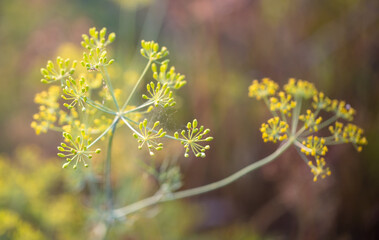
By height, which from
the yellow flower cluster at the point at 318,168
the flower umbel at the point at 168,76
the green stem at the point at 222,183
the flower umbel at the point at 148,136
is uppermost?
the flower umbel at the point at 168,76

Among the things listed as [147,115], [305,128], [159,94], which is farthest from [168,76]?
[305,128]

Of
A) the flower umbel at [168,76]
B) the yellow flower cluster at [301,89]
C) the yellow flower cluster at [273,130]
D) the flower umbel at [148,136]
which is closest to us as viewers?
the flower umbel at [148,136]

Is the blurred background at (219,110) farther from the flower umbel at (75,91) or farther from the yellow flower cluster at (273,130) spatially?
the yellow flower cluster at (273,130)

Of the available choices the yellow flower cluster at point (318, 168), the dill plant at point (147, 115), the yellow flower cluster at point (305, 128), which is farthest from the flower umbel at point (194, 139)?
the yellow flower cluster at point (318, 168)

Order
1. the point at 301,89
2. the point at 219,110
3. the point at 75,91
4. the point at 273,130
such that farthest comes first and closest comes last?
1. the point at 219,110
2. the point at 301,89
3. the point at 273,130
4. the point at 75,91

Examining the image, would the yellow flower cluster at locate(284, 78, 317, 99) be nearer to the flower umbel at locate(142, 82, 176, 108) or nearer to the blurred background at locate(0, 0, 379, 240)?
the flower umbel at locate(142, 82, 176, 108)

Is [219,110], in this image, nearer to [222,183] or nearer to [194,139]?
[222,183]

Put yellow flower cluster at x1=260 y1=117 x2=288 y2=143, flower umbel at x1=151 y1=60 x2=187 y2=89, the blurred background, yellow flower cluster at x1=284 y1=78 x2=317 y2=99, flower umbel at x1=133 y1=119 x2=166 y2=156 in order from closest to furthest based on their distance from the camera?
flower umbel at x1=133 y1=119 x2=166 y2=156 → flower umbel at x1=151 y1=60 x2=187 y2=89 → yellow flower cluster at x1=260 y1=117 x2=288 y2=143 → yellow flower cluster at x1=284 y1=78 x2=317 y2=99 → the blurred background

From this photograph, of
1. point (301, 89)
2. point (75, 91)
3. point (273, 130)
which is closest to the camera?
point (75, 91)

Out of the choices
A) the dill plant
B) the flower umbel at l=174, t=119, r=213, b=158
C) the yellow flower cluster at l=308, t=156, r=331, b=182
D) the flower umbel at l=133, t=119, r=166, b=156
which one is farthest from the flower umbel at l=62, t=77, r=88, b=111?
the yellow flower cluster at l=308, t=156, r=331, b=182
